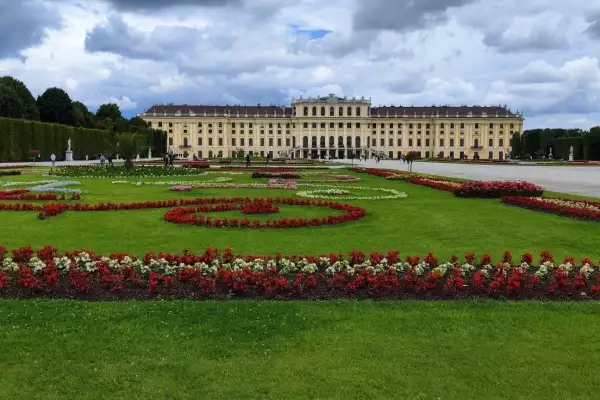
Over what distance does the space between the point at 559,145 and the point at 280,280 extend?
63173 mm

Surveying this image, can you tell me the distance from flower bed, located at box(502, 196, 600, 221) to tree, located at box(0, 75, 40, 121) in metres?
54.8

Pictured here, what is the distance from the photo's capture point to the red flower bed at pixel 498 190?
13.5 metres

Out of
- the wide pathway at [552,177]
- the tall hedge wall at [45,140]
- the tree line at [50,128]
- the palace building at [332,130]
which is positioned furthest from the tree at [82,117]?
the wide pathway at [552,177]

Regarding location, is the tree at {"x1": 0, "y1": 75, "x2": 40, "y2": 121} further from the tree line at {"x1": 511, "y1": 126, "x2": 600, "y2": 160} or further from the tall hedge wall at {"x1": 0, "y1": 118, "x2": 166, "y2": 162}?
the tree line at {"x1": 511, "y1": 126, "x2": 600, "y2": 160}

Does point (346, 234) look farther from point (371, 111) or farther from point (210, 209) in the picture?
point (371, 111)

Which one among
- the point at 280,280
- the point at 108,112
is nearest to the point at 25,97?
the point at 108,112

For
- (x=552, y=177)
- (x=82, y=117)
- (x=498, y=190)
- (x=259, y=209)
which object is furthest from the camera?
(x=82, y=117)

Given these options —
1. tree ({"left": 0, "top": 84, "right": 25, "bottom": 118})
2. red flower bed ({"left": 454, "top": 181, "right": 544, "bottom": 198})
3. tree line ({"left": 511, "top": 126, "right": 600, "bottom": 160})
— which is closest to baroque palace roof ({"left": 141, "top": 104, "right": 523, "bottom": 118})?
tree line ({"left": 511, "top": 126, "right": 600, "bottom": 160})

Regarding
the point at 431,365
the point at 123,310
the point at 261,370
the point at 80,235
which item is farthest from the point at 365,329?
the point at 80,235

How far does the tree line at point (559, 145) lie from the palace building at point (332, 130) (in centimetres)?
1539

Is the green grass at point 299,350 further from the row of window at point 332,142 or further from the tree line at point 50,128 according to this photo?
the row of window at point 332,142

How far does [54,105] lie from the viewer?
204 feet

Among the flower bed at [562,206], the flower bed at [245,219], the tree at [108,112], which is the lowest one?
the flower bed at [245,219]

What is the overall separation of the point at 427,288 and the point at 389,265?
83cm
